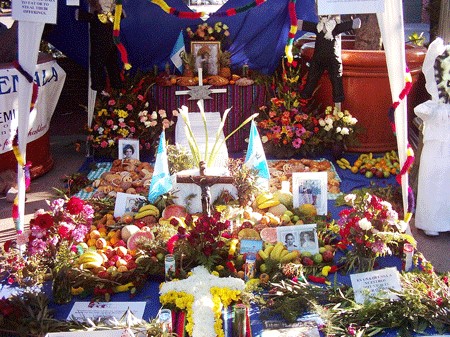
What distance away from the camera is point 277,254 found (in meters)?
4.53

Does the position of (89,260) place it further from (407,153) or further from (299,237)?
(407,153)

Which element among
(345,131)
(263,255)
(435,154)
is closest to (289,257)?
(263,255)

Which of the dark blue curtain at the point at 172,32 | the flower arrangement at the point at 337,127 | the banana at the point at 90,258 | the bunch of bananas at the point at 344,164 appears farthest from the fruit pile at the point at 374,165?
the banana at the point at 90,258

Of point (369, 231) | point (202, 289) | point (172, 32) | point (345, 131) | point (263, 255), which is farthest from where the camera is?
point (172, 32)

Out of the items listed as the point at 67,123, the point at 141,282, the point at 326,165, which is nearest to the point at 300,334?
the point at 141,282

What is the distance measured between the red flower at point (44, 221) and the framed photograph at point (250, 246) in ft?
4.68

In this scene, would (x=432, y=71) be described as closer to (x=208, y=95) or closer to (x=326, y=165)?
(x=326, y=165)

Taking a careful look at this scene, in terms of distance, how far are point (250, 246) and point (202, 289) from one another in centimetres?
67

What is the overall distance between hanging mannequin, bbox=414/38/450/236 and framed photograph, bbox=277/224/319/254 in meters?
1.40

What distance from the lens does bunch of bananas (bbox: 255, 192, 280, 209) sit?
17.6ft

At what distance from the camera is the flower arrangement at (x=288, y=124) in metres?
7.48

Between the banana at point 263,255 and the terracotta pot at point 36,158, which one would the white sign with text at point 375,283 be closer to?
the banana at point 263,255

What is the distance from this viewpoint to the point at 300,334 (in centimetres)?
371

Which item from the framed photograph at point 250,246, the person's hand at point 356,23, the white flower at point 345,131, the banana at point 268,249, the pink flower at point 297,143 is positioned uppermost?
the person's hand at point 356,23
